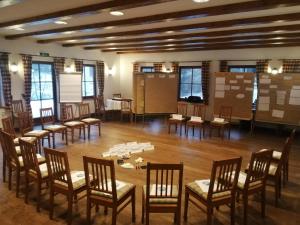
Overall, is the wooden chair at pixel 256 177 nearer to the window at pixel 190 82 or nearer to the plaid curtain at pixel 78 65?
the window at pixel 190 82

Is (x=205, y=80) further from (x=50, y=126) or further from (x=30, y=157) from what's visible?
(x=30, y=157)

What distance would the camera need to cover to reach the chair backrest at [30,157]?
2988 mm

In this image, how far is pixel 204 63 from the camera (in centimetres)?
844

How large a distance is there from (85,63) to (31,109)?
272cm

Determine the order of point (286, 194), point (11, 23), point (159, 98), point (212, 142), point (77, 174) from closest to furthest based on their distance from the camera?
1. point (77, 174)
2. point (286, 194)
3. point (11, 23)
4. point (212, 142)
5. point (159, 98)

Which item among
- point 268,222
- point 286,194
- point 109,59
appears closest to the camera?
point 268,222

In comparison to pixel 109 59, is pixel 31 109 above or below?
below

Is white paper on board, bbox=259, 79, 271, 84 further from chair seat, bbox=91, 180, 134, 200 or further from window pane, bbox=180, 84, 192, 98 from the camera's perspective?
chair seat, bbox=91, 180, 134, 200

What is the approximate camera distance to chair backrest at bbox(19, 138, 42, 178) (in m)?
2.99

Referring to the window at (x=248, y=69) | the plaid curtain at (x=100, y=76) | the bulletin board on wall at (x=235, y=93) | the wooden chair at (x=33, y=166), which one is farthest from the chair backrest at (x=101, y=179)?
the plaid curtain at (x=100, y=76)

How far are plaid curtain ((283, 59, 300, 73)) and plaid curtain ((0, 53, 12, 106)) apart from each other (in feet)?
26.2

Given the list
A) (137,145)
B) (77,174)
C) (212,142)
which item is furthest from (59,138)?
(212,142)

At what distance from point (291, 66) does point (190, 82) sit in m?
3.35

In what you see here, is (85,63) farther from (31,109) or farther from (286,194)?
(286,194)
